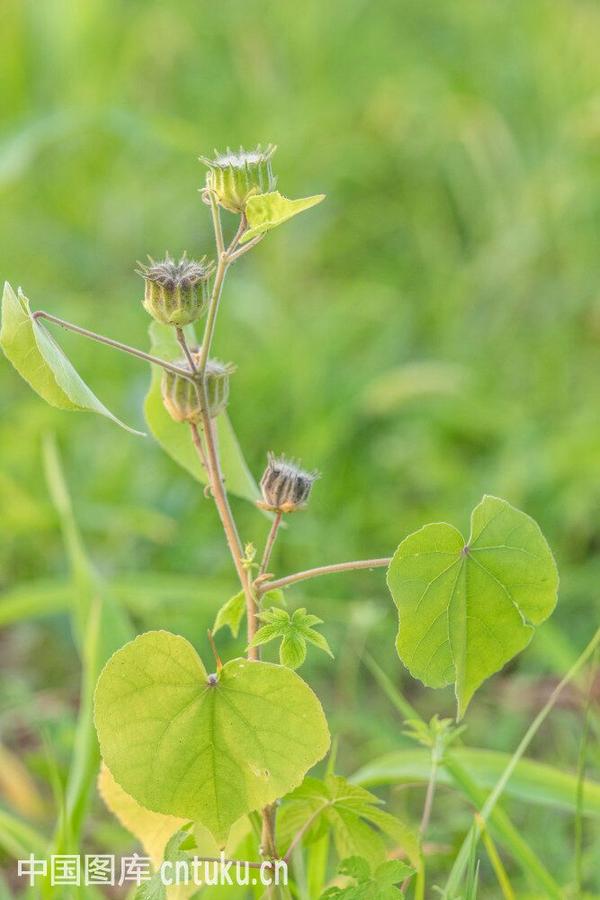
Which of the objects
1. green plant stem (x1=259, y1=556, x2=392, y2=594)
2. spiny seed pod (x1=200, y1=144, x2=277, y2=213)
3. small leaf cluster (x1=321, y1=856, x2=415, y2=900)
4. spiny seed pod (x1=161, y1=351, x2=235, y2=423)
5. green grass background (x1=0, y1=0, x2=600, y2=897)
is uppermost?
green grass background (x1=0, y1=0, x2=600, y2=897)

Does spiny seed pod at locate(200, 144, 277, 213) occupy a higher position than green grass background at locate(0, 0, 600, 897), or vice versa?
green grass background at locate(0, 0, 600, 897)

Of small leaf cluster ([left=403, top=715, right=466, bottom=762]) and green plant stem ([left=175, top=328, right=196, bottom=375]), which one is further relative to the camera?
small leaf cluster ([left=403, top=715, right=466, bottom=762])

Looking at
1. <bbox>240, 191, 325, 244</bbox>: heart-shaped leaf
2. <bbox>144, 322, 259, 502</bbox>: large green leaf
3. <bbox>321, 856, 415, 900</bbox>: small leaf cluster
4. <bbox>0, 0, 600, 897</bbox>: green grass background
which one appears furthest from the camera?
<bbox>0, 0, 600, 897</bbox>: green grass background

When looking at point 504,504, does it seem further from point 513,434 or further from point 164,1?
point 164,1

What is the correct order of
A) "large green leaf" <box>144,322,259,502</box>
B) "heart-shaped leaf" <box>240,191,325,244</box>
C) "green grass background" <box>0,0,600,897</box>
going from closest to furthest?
"heart-shaped leaf" <box>240,191,325,244</box> < "large green leaf" <box>144,322,259,502</box> < "green grass background" <box>0,0,600,897</box>

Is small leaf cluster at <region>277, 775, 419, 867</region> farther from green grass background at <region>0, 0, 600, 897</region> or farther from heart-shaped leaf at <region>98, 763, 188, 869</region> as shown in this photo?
green grass background at <region>0, 0, 600, 897</region>

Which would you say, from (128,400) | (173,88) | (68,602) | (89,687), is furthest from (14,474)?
(173,88)

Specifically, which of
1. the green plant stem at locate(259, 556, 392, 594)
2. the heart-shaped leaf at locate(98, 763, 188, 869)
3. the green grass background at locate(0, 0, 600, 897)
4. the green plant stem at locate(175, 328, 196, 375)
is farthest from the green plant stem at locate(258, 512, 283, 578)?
the green grass background at locate(0, 0, 600, 897)

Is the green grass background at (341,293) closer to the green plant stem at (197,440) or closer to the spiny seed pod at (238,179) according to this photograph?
the green plant stem at (197,440)
